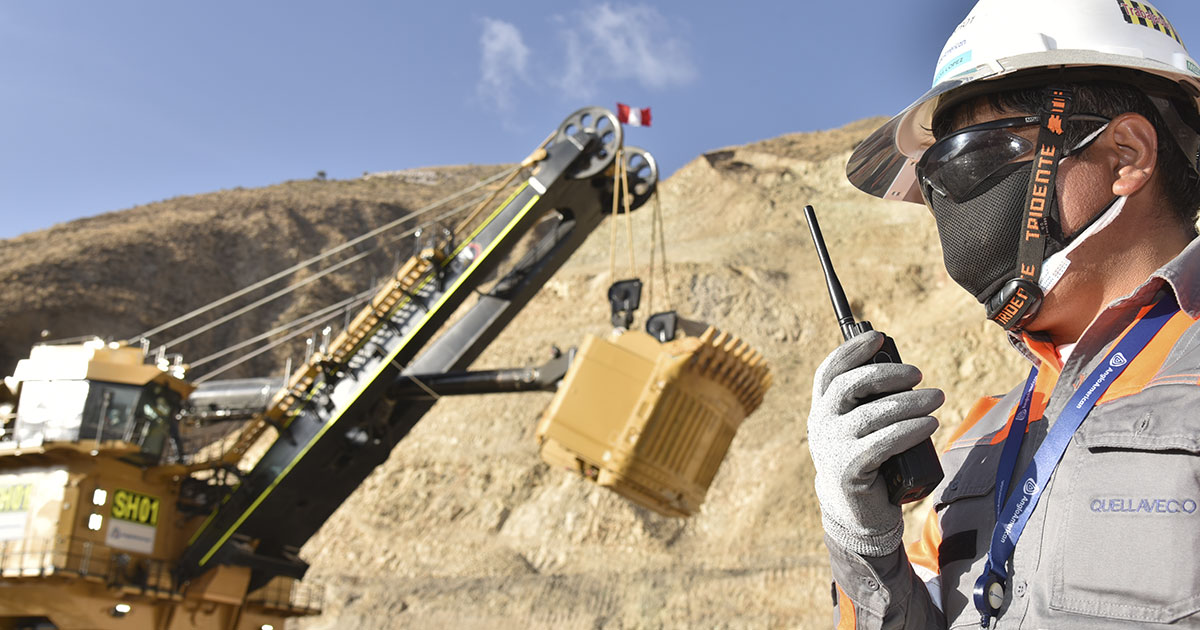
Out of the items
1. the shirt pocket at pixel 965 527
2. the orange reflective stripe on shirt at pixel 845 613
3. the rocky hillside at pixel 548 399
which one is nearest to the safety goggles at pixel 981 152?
the shirt pocket at pixel 965 527

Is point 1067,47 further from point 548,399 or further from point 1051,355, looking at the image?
point 548,399

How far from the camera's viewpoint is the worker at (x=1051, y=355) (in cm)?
170

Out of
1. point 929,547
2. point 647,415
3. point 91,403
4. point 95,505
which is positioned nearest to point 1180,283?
point 929,547

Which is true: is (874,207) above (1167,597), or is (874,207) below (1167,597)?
above

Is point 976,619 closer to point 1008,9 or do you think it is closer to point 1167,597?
point 1167,597

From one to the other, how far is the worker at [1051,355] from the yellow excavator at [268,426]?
768 centimetres

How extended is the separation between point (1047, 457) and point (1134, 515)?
0.80ft

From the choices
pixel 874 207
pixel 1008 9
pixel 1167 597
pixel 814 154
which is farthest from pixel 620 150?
pixel 814 154

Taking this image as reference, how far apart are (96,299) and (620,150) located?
30.6 meters

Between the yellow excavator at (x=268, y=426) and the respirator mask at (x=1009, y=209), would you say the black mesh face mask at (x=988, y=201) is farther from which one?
the yellow excavator at (x=268, y=426)

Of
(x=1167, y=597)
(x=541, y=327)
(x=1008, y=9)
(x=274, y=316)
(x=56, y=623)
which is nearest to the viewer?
(x=1167, y=597)

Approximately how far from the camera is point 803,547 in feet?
56.6

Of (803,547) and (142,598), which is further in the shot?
(803,547)

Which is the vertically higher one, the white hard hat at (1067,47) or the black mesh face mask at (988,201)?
the white hard hat at (1067,47)
